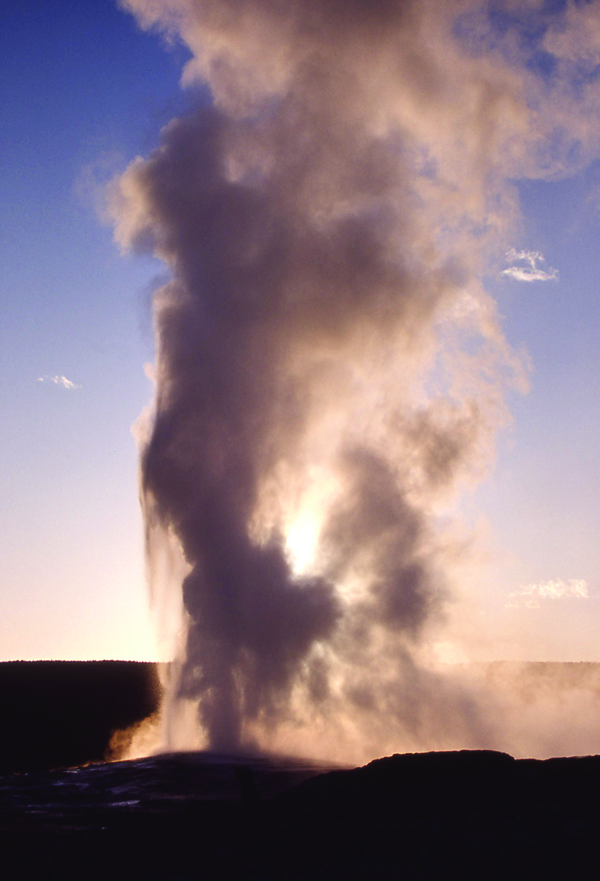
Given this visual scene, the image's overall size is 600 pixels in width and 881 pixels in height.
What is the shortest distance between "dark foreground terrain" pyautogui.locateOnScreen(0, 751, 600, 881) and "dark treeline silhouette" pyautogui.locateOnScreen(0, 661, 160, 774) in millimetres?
15550

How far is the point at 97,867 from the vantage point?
8.17 m

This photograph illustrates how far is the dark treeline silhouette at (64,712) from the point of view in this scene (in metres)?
29.1

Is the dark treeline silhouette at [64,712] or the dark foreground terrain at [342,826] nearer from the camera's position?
the dark foreground terrain at [342,826]

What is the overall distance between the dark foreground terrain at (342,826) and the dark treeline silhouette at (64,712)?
612 inches

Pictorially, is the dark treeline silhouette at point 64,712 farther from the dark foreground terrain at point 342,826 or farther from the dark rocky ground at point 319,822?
the dark foreground terrain at point 342,826

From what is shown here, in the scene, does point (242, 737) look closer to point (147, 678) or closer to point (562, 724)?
point (562, 724)

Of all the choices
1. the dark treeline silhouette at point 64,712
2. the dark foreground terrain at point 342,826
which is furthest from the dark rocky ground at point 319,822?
the dark treeline silhouette at point 64,712

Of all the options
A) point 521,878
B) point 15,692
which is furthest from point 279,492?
point 15,692

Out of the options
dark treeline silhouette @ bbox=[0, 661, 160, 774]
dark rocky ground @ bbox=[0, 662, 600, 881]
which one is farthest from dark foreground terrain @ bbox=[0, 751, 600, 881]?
dark treeline silhouette @ bbox=[0, 661, 160, 774]

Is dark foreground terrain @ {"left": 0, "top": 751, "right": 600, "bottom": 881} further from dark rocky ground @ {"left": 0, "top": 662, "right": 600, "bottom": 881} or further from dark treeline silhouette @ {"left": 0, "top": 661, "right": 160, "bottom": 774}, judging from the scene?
dark treeline silhouette @ {"left": 0, "top": 661, "right": 160, "bottom": 774}

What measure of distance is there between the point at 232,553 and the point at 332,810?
1166 cm

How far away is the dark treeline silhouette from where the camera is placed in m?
29.1

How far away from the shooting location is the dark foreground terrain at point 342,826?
7.34 m

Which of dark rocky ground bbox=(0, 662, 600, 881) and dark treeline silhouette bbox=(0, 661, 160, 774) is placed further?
dark treeline silhouette bbox=(0, 661, 160, 774)
